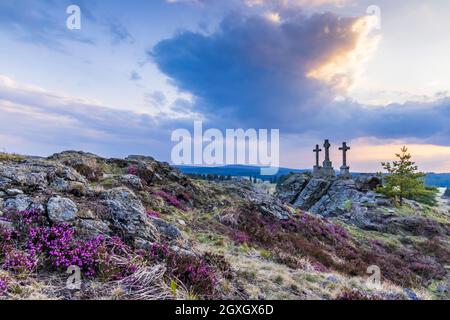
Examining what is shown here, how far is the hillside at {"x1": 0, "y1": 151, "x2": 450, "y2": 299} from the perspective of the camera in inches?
184

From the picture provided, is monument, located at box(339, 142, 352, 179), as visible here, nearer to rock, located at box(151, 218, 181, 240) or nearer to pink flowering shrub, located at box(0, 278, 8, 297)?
rock, located at box(151, 218, 181, 240)

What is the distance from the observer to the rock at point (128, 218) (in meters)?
6.38

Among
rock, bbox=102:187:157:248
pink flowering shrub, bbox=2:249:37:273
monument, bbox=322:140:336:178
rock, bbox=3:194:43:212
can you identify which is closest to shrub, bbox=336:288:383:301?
rock, bbox=102:187:157:248

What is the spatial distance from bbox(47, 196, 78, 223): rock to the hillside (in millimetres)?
20

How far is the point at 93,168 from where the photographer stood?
48.0ft

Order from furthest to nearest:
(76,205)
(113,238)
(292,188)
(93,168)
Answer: (292,188) < (93,168) < (76,205) < (113,238)

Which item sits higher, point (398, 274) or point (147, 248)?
point (147, 248)

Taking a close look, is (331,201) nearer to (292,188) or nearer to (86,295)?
(292,188)

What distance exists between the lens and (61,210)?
6043 millimetres

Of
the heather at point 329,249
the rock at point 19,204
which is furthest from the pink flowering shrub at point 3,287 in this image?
the heather at point 329,249

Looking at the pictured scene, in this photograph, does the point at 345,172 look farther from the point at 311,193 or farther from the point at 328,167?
the point at 311,193
